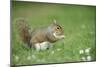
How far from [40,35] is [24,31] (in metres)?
0.18

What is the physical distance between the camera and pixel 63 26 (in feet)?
6.41

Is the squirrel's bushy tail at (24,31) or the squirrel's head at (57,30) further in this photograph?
the squirrel's head at (57,30)

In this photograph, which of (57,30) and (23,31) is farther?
(57,30)

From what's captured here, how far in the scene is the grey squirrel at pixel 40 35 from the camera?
1824 millimetres

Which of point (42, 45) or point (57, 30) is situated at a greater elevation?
point (57, 30)

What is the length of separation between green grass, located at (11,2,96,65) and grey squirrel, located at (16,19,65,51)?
0.05 metres

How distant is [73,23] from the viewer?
6.52 feet

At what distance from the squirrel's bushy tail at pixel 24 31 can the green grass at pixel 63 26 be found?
0.14ft

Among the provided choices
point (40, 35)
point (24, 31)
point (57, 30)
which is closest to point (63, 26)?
point (57, 30)

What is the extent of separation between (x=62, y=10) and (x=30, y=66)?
2.41ft

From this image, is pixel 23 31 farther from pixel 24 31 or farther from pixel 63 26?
pixel 63 26

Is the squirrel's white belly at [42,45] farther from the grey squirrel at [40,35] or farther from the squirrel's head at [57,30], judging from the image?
the squirrel's head at [57,30]

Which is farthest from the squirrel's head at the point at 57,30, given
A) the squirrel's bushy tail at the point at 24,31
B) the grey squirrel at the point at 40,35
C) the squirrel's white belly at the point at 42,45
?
the squirrel's bushy tail at the point at 24,31

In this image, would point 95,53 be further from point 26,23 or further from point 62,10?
point 26,23
